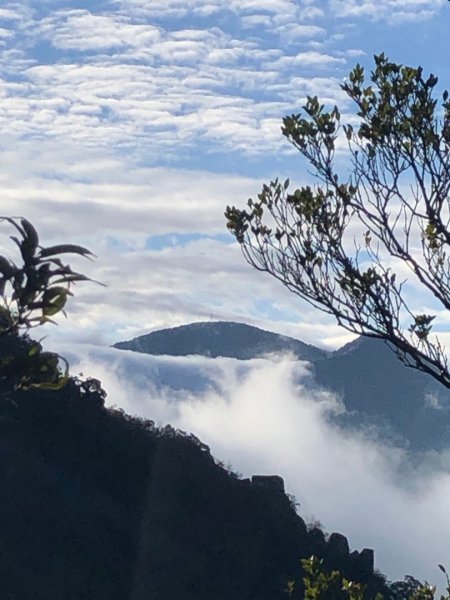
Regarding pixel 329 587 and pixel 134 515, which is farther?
pixel 134 515

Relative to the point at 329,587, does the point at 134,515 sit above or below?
above

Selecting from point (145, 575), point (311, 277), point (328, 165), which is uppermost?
point (328, 165)

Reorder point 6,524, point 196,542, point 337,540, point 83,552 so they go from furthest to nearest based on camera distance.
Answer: point 337,540, point 196,542, point 83,552, point 6,524

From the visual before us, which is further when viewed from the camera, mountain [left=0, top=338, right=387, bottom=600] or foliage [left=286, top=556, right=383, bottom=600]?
mountain [left=0, top=338, right=387, bottom=600]

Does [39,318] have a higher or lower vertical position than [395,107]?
lower

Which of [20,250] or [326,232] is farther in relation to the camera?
[326,232]

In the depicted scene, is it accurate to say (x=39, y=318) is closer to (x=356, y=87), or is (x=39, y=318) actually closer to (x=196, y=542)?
(x=356, y=87)

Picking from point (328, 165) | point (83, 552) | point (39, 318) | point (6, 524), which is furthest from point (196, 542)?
point (39, 318)

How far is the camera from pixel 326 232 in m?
11.6

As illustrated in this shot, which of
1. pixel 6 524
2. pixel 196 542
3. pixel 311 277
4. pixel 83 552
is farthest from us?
pixel 196 542

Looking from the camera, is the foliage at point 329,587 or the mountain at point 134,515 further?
the mountain at point 134,515

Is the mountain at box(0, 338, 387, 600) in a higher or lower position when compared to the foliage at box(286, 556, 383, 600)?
higher

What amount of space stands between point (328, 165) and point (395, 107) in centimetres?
110

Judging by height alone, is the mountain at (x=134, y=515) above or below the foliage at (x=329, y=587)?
above
